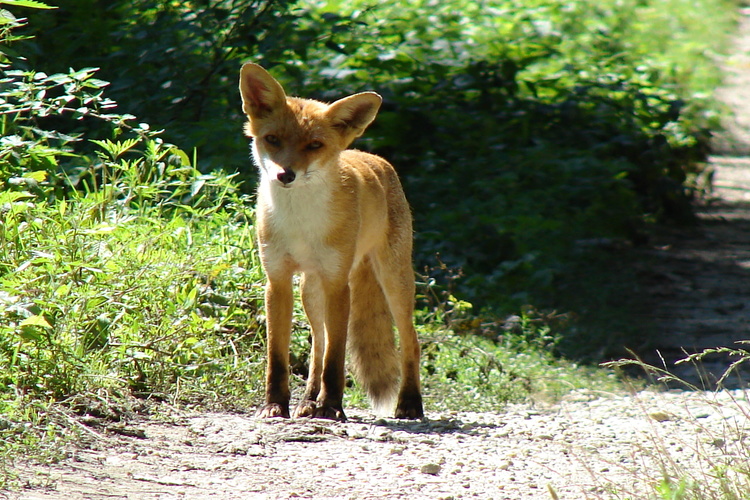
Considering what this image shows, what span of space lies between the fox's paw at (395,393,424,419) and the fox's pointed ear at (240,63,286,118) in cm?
183

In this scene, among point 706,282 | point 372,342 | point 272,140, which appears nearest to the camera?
point 272,140

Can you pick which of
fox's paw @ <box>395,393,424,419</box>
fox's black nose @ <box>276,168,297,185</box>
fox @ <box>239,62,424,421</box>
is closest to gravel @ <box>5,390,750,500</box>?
fox's paw @ <box>395,393,424,419</box>

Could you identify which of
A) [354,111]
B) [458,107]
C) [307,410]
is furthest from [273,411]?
[458,107]

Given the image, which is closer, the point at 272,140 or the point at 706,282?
the point at 272,140

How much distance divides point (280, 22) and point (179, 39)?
0.95 meters

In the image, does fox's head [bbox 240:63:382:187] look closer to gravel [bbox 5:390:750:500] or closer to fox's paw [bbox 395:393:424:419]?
gravel [bbox 5:390:750:500]

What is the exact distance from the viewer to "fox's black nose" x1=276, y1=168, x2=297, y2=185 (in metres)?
4.63

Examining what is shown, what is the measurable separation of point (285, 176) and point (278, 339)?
2.98 feet

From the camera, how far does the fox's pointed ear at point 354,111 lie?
5.04 metres

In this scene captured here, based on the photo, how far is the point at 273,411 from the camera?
4.93 metres

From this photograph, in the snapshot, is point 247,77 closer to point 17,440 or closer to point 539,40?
point 17,440

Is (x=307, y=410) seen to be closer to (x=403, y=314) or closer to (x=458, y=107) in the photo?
(x=403, y=314)

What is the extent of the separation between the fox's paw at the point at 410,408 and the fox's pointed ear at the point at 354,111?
5.14ft

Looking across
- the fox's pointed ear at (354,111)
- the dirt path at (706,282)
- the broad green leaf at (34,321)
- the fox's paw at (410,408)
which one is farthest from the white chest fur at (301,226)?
the dirt path at (706,282)
